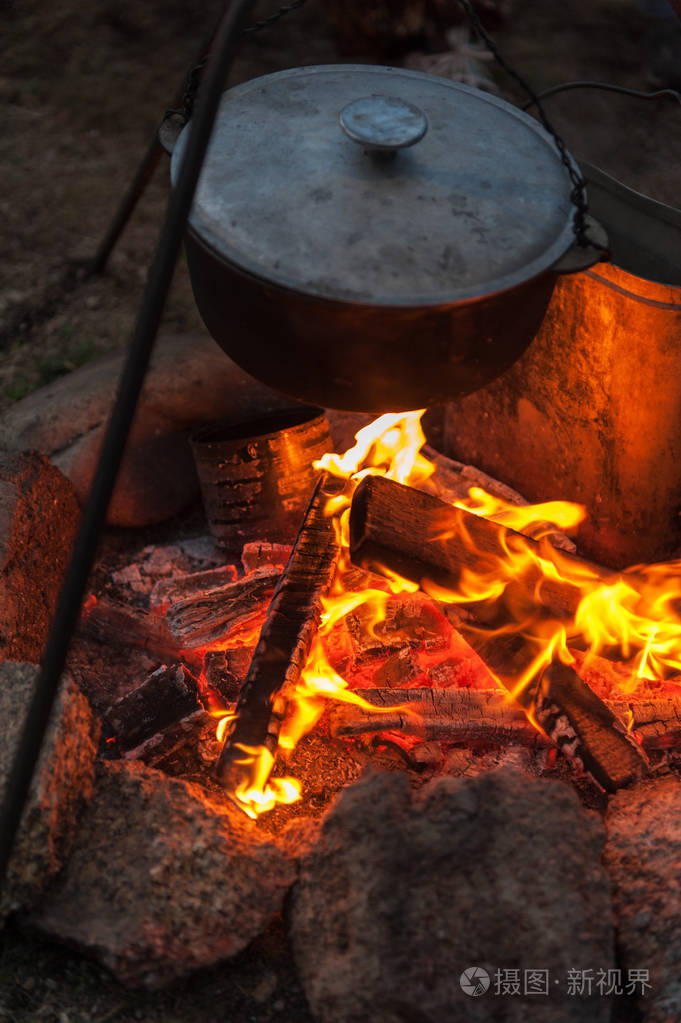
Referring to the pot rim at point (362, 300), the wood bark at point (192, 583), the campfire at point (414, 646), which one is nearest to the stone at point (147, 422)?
the wood bark at point (192, 583)

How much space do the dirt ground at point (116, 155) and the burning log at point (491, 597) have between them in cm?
86

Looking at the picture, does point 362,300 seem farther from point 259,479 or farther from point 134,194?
point 134,194

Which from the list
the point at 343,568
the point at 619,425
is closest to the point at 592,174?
the point at 619,425

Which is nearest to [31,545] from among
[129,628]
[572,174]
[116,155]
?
[129,628]

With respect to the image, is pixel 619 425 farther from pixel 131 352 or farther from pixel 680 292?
pixel 131 352

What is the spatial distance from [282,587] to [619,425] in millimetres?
1117

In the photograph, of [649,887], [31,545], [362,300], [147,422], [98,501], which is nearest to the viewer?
[98,501]

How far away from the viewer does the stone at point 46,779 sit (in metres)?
1.66

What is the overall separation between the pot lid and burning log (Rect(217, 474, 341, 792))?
37.0 inches

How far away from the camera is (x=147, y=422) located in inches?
115

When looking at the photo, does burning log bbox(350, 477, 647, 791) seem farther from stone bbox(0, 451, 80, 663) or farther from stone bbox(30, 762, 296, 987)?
stone bbox(0, 451, 80, 663)

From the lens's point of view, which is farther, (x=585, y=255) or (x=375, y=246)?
(x=585, y=255)

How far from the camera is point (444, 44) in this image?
5.24 meters

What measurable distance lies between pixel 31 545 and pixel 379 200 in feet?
4.45
